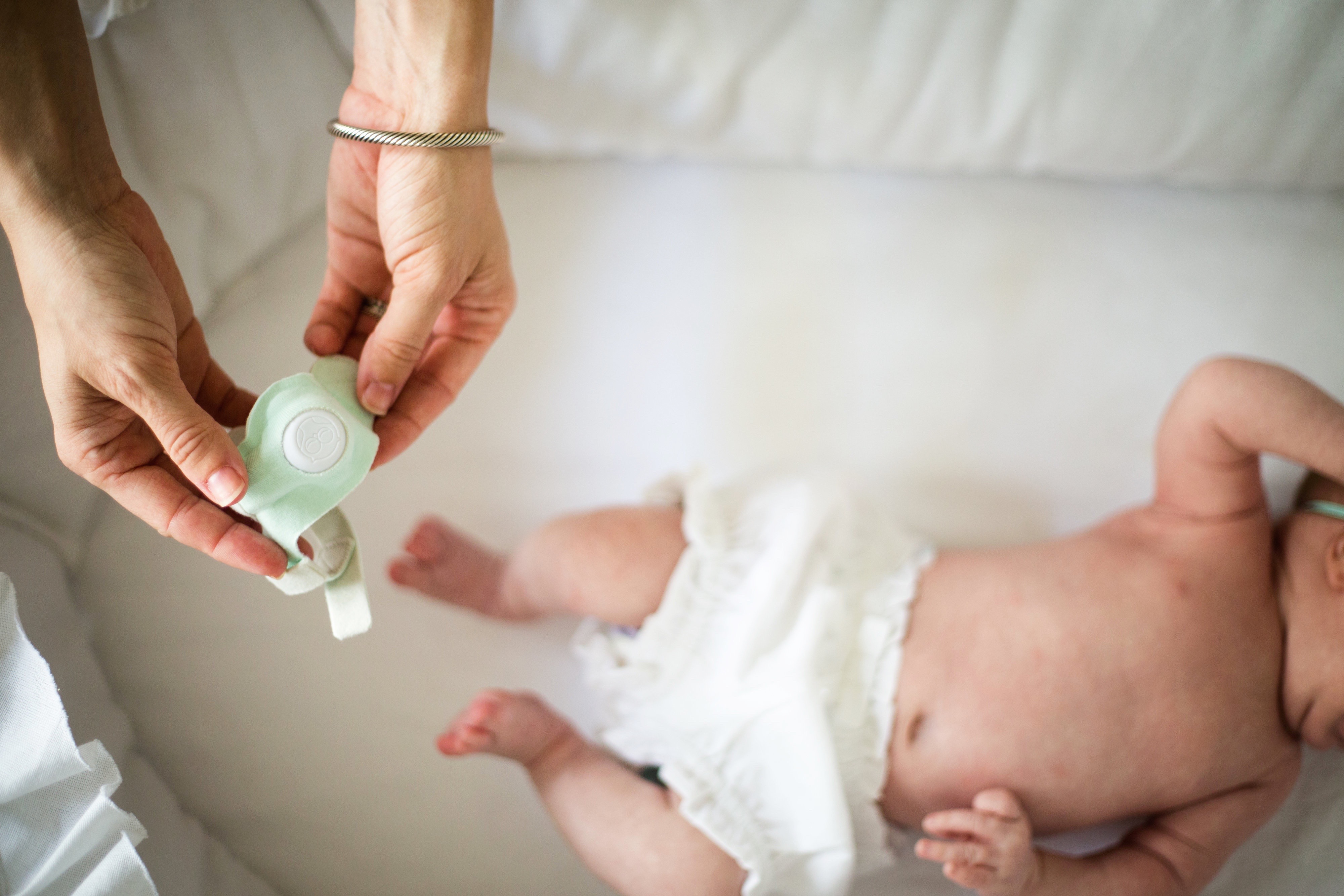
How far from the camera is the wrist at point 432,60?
804 mm

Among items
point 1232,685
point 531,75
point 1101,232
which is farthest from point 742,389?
point 1232,685

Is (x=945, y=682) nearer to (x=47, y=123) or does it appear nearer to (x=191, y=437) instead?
(x=191, y=437)

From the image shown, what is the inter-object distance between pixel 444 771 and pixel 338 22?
0.99m

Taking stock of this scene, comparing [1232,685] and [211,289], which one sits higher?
[211,289]

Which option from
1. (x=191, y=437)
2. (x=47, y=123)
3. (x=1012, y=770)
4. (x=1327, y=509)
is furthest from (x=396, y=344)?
(x=1327, y=509)

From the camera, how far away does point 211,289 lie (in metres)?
1.08

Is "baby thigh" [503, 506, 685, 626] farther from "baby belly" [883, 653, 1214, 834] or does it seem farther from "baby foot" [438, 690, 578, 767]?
"baby belly" [883, 653, 1214, 834]

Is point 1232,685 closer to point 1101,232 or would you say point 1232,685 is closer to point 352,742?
point 1101,232

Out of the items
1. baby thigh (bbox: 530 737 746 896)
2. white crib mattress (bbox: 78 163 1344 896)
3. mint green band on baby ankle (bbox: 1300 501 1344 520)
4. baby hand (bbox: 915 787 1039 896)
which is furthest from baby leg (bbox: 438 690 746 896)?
mint green band on baby ankle (bbox: 1300 501 1344 520)

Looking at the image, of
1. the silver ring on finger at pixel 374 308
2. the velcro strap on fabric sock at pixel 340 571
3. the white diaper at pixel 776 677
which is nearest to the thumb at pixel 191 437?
the velcro strap on fabric sock at pixel 340 571

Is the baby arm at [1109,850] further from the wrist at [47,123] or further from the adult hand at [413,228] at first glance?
the wrist at [47,123]

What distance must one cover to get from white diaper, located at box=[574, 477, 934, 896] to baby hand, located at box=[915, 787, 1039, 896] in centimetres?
9

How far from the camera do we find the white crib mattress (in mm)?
1117

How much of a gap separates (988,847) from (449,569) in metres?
0.75
